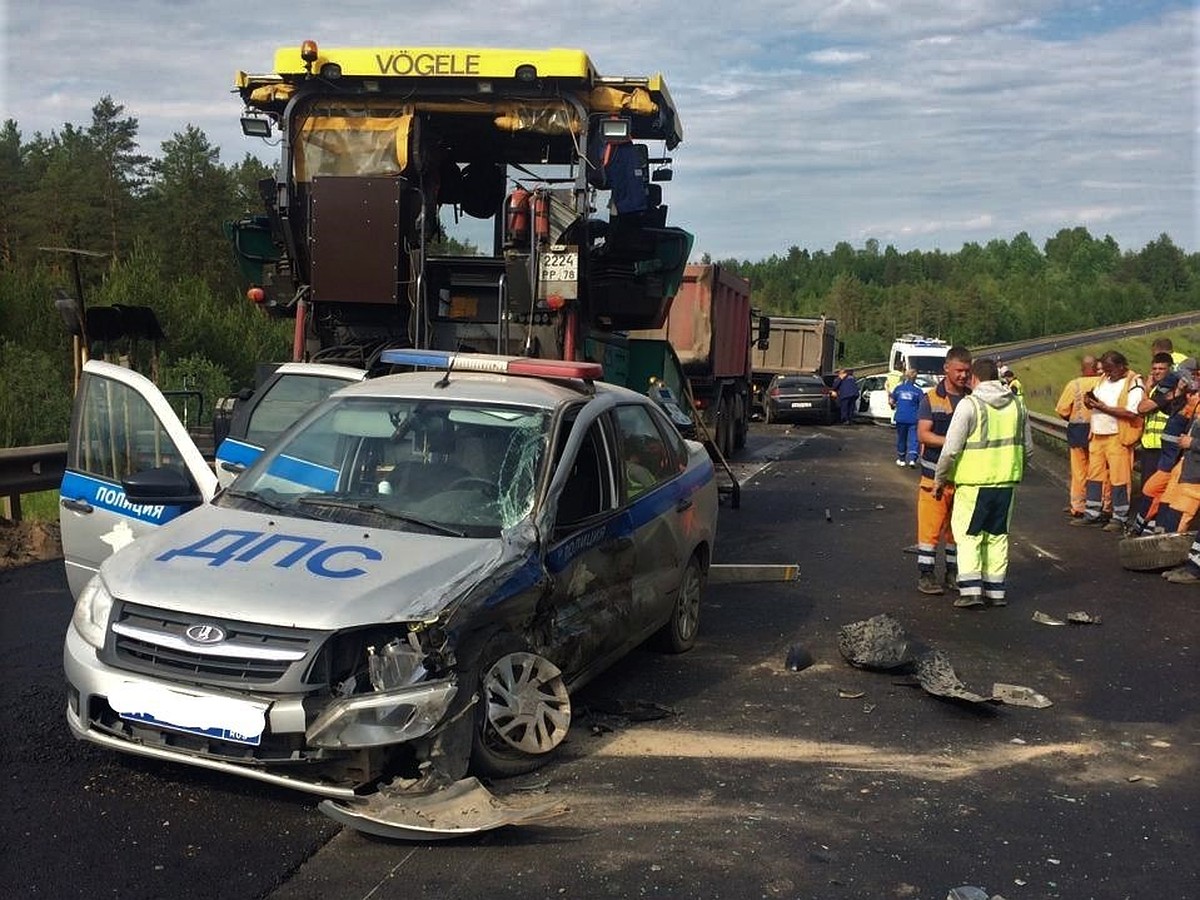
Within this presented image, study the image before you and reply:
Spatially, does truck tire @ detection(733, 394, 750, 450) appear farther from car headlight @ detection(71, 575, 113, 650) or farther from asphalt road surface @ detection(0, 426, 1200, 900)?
car headlight @ detection(71, 575, 113, 650)

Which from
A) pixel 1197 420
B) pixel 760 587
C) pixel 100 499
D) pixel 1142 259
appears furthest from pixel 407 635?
pixel 1142 259

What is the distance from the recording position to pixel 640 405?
22.5ft

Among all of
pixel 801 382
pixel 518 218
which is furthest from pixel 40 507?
pixel 801 382

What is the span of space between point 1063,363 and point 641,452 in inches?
3038

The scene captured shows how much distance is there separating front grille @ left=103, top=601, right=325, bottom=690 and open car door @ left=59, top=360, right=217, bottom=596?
1633 mm

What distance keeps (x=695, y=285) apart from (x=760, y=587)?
36.9 ft

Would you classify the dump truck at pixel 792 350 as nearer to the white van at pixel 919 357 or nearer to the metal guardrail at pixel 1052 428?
the white van at pixel 919 357

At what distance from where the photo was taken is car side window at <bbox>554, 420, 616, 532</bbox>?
17.8ft

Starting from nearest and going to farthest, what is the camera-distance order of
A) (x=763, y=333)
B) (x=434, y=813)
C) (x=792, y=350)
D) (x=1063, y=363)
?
(x=434, y=813) → (x=763, y=333) → (x=792, y=350) → (x=1063, y=363)

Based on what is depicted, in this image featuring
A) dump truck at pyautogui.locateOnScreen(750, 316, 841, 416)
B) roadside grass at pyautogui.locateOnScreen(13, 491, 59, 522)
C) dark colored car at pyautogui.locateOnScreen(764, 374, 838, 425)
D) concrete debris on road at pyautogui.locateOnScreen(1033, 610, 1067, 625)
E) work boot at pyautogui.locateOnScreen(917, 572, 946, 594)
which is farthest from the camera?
dump truck at pyautogui.locateOnScreen(750, 316, 841, 416)

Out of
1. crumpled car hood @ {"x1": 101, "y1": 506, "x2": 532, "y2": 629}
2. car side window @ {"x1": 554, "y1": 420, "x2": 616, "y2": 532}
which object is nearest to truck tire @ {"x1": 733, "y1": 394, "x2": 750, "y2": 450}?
car side window @ {"x1": 554, "y1": 420, "x2": 616, "y2": 532}

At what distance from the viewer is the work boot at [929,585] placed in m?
9.12

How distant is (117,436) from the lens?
6340mm

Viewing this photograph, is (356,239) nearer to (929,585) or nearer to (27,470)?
(27,470)
